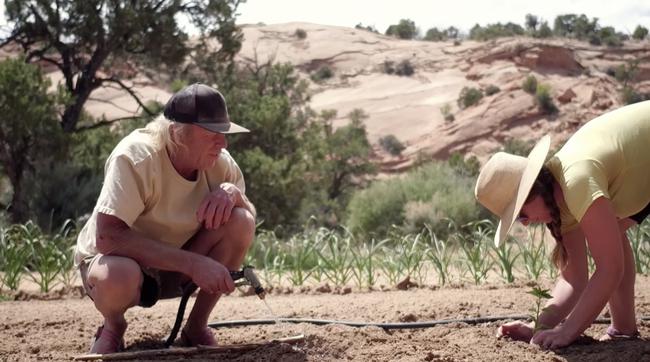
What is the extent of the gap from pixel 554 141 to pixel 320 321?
28997 mm

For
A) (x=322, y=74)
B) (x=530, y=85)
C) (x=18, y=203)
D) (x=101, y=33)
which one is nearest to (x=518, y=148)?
(x=530, y=85)

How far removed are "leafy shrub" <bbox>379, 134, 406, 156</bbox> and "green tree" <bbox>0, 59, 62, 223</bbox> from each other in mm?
24440

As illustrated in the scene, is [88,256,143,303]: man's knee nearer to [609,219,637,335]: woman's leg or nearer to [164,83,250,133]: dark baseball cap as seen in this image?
[164,83,250,133]: dark baseball cap

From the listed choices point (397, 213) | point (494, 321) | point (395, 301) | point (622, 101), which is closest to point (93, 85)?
point (397, 213)

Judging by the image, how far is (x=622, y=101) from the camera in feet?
114

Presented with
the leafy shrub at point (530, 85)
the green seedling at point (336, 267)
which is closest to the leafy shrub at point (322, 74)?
the leafy shrub at point (530, 85)

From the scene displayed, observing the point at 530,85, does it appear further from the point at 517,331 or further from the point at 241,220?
the point at 241,220

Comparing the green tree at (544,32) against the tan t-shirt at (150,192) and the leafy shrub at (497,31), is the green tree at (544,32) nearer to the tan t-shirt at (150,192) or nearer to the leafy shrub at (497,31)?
the leafy shrub at (497,31)

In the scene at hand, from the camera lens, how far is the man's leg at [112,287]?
3156 mm

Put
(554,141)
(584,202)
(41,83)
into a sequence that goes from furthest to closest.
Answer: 1. (554,141)
2. (41,83)
3. (584,202)

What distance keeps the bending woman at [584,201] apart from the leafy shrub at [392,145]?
107 ft

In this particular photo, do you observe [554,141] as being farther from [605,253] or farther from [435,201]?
[605,253]

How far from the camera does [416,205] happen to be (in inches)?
557

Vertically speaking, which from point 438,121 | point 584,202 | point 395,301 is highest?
point 584,202
